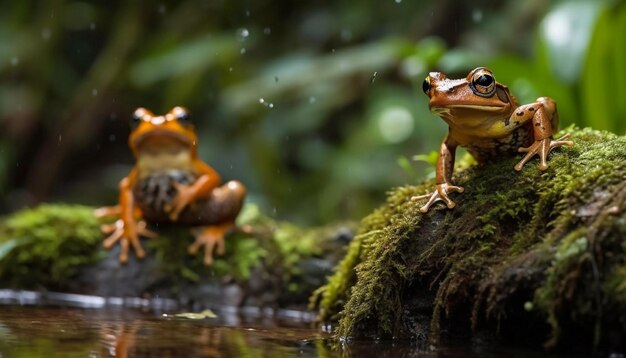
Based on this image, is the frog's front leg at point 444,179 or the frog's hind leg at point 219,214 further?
the frog's hind leg at point 219,214

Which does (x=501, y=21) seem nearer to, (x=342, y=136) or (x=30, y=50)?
(x=342, y=136)

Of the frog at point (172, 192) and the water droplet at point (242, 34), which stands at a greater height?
the water droplet at point (242, 34)

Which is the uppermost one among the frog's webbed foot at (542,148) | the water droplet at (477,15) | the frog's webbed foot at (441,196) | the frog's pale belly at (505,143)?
the water droplet at (477,15)

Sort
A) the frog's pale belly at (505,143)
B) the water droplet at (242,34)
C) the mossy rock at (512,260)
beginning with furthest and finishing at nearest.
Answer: the water droplet at (242,34)
the frog's pale belly at (505,143)
the mossy rock at (512,260)

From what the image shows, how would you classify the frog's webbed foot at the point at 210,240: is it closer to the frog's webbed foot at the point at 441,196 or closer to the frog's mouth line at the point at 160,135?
the frog's mouth line at the point at 160,135

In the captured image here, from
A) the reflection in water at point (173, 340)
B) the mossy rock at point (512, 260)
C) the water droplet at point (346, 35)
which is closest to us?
the mossy rock at point (512, 260)

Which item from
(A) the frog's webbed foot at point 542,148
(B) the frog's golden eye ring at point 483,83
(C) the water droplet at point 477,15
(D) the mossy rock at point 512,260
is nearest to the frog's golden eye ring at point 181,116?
(D) the mossy rock at point 512,260
